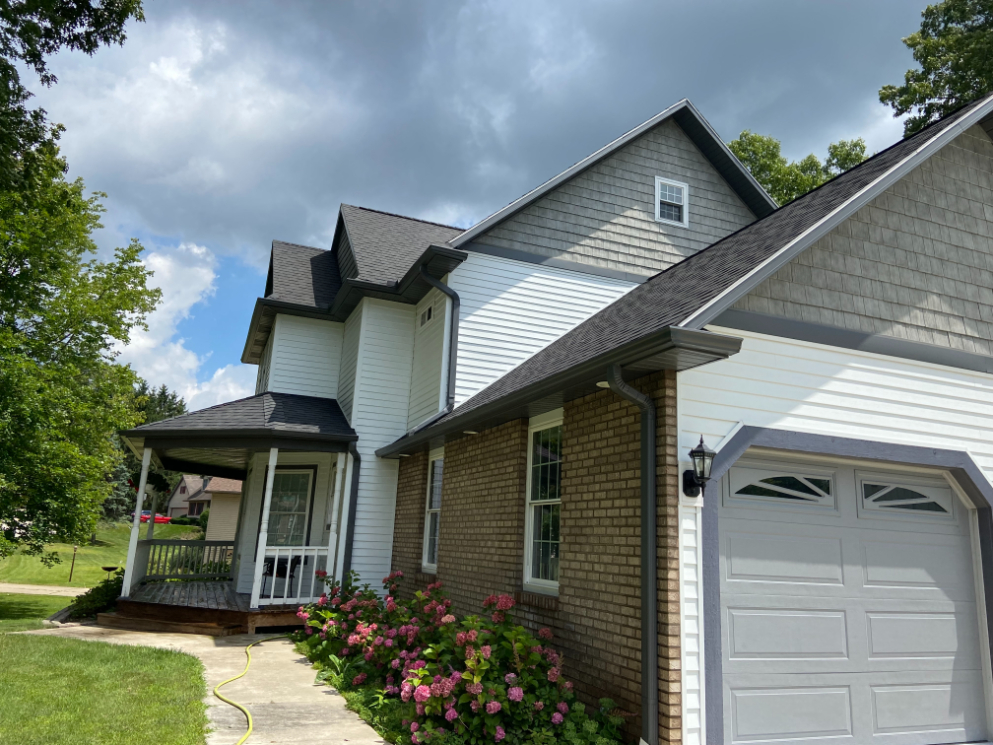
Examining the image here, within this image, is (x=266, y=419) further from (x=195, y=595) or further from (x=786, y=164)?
(x=786, y=164)

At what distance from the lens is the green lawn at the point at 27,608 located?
10884 mm

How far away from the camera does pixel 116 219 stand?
17.9 meters

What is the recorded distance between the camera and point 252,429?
36.3 ft

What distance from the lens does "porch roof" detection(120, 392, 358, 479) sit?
36.8 ft

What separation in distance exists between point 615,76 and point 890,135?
1931cm

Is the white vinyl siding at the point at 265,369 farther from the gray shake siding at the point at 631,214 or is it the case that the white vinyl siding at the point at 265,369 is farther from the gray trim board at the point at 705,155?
the gray trim board at the point at 705,155

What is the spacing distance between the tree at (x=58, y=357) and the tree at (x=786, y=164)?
2093 cm

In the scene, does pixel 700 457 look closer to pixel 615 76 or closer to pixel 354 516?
pixel 354 516

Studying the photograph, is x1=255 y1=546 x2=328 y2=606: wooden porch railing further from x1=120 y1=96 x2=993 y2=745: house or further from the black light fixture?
the black light fixture

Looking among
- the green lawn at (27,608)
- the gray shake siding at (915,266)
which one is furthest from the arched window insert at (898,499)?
the green lawn at (27,608)

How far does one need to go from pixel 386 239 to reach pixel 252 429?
535cm

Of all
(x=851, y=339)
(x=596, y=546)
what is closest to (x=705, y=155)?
(x=851, y=339)

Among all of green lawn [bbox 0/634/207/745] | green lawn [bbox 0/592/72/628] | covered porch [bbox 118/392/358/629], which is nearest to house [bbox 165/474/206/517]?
green lawn [bbox 0/592/72/628]

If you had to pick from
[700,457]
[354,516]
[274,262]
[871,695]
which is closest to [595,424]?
[700,457]
